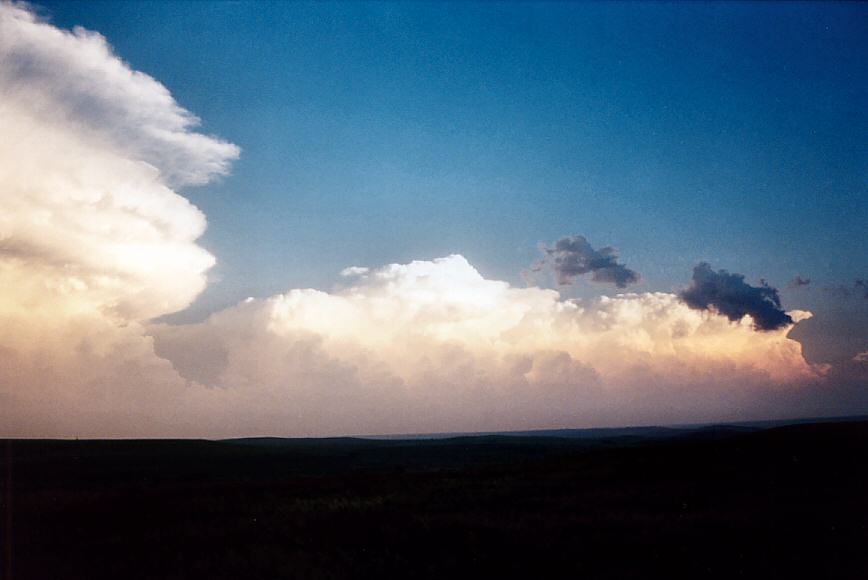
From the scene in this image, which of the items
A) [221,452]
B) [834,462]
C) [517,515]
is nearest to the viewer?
[517,515]

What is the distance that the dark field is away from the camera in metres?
14.2

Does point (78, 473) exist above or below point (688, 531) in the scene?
below

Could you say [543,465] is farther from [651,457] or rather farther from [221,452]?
[221,452]

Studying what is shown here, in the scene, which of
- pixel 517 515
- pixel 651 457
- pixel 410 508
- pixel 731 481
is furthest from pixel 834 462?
pixel 410 508

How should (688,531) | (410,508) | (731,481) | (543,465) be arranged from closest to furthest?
(688,531), (410,508), (731,481), (543,465)

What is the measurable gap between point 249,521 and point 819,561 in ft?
62.0

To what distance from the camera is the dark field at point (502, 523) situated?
14234mm

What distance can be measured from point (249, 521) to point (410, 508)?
21.8ft

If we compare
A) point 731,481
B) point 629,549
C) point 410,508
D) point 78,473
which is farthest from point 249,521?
point 78,473

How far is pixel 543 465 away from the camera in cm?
3903

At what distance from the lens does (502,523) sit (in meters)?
19.0

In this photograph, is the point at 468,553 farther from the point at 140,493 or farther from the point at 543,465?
the point at 543,465

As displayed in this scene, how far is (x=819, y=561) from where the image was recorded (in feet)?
45.6

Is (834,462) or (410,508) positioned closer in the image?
(410,508)
